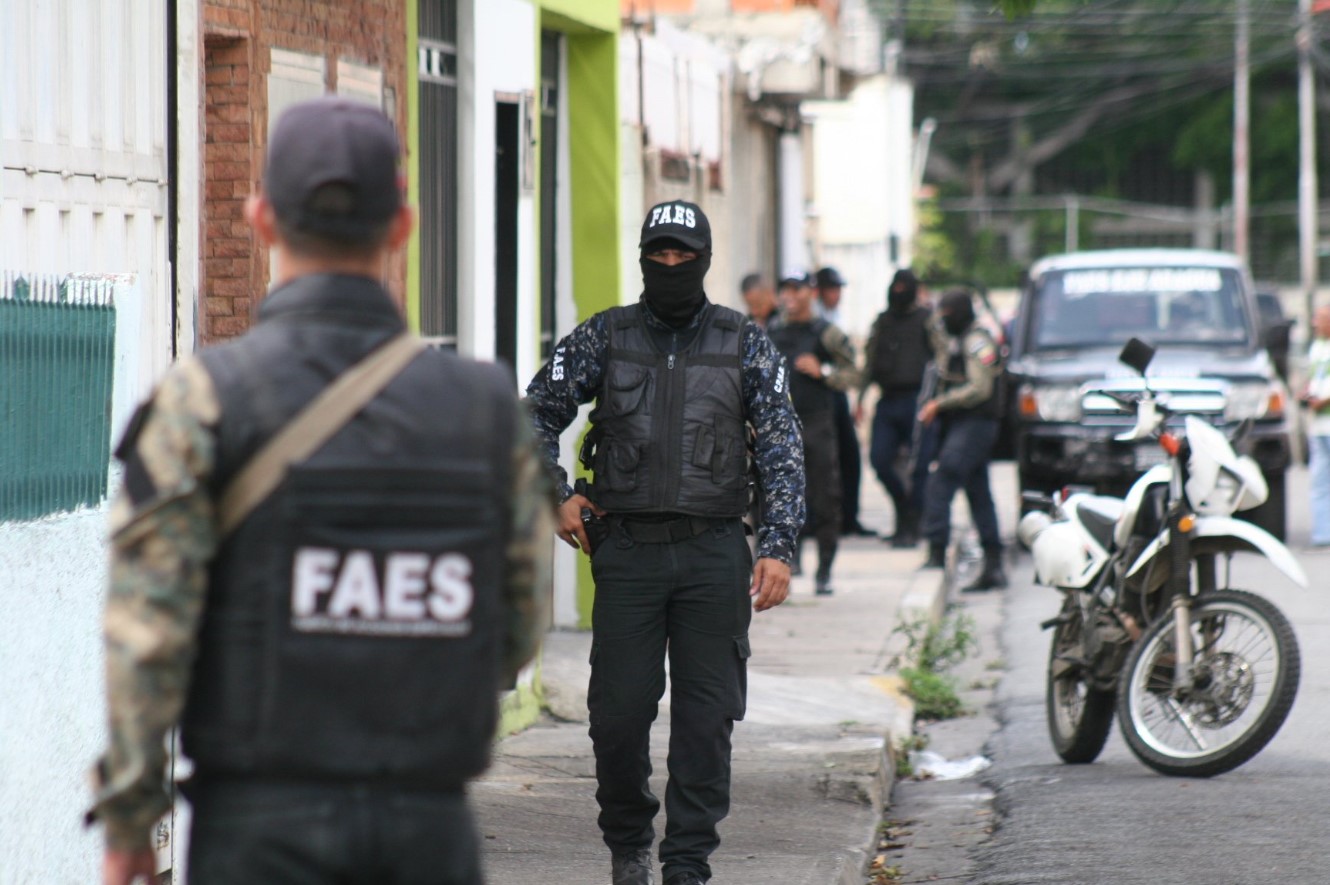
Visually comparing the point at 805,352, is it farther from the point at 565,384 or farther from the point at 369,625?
the point at 369,625

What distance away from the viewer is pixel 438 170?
7887 millimetres

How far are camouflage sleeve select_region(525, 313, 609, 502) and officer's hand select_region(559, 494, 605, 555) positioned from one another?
0.11ft

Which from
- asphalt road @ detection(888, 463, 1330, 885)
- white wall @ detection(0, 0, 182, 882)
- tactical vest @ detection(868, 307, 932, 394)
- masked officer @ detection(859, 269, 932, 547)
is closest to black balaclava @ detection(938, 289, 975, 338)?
masked officer @ detection(859, 269, 932, 547)

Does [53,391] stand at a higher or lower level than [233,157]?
lower

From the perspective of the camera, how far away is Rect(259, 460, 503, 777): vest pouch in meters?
2.63

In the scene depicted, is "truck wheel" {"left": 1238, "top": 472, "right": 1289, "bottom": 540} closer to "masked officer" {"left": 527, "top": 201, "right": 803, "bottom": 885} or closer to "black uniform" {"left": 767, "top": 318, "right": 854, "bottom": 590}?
"black uniform" {"left": 767, "top": 318, "right": 854, "bottom": 590}

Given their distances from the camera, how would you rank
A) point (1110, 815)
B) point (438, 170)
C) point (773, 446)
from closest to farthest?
point (773, 446) → point (1110, 815) → point (438, 170)

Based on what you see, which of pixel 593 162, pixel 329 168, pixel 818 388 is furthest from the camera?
pixel 818 388

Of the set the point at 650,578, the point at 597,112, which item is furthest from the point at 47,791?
the point at 597,112

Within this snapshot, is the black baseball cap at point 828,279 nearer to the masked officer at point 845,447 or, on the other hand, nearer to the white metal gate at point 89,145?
the masked officer at point 845,447

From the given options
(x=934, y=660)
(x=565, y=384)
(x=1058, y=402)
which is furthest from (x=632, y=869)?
(x=1058, y=402)

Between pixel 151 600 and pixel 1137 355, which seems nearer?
pixel 151 600

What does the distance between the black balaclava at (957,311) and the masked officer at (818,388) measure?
66 centimetres

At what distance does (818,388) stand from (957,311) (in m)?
0.95
